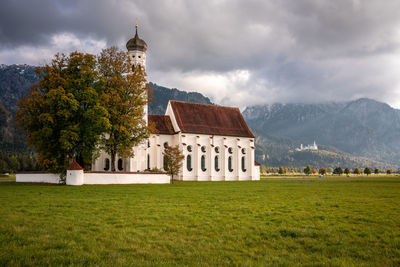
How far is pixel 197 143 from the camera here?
59.0 metres

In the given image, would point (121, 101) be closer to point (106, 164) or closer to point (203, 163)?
point (106, 164)

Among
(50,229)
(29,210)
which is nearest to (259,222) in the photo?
(50,229)

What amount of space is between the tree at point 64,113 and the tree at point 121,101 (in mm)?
2258

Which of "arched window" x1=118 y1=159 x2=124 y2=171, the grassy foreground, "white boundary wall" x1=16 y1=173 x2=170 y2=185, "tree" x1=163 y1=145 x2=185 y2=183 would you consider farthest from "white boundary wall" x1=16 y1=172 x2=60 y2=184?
the grassy foreground

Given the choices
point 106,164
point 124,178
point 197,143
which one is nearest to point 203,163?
point 197,143

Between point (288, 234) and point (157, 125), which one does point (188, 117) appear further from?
point (288, 234)

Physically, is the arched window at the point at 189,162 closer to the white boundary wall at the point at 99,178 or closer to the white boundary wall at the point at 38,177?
the white boundary wall at the point at 99,178

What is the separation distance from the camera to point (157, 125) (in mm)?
→ 59719

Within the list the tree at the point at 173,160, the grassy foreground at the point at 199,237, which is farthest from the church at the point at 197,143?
the grassy foreground at the point at 199,237

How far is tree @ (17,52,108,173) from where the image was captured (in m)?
36.4

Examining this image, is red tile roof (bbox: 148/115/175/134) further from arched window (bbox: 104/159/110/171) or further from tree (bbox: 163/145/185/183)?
tree (bbox: 163/145/185/183)

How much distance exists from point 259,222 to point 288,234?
6.43 feet

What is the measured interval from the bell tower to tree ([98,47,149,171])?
8.70 metres

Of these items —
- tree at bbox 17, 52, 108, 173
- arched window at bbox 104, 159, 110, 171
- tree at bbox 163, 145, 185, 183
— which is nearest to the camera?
tree at bbox 17, 52, 108, 173
